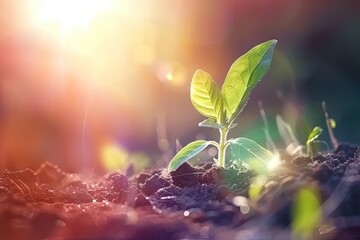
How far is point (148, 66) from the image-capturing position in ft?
19.9

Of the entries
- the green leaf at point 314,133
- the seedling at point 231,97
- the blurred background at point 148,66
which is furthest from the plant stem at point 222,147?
the blurred background at point 148,66

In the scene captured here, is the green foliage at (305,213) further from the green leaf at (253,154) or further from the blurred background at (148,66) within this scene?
the blurred background at (148,66)

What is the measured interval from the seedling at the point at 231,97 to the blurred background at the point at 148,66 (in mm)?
3047

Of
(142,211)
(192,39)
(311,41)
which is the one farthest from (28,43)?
(142,211)

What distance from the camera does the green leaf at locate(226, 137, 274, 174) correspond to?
1.46 m

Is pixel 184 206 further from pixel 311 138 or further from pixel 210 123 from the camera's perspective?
pixel 311 138

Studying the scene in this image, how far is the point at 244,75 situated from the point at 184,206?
0.56 m

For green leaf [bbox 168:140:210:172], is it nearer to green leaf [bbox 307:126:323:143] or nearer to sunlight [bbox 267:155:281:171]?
sunlight [bbox 267:155:281:171]

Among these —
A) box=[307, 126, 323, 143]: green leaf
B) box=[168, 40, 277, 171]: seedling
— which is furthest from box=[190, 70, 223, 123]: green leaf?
box=[307, 126, 323, 143]: green leaf

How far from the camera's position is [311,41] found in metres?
6.08

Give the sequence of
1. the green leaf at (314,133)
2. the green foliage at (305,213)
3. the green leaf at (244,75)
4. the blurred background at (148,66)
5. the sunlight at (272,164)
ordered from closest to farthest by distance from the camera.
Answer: the green foliage at (305,213) < the sunlight at (272,164) < the green leaf at (244,75) < the green leaf at (314,133) < the blurred background at (148,66)

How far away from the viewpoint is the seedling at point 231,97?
1513 mm

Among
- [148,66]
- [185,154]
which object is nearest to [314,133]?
[185,154]

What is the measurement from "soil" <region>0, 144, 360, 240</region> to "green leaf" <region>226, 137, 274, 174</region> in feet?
0.11
